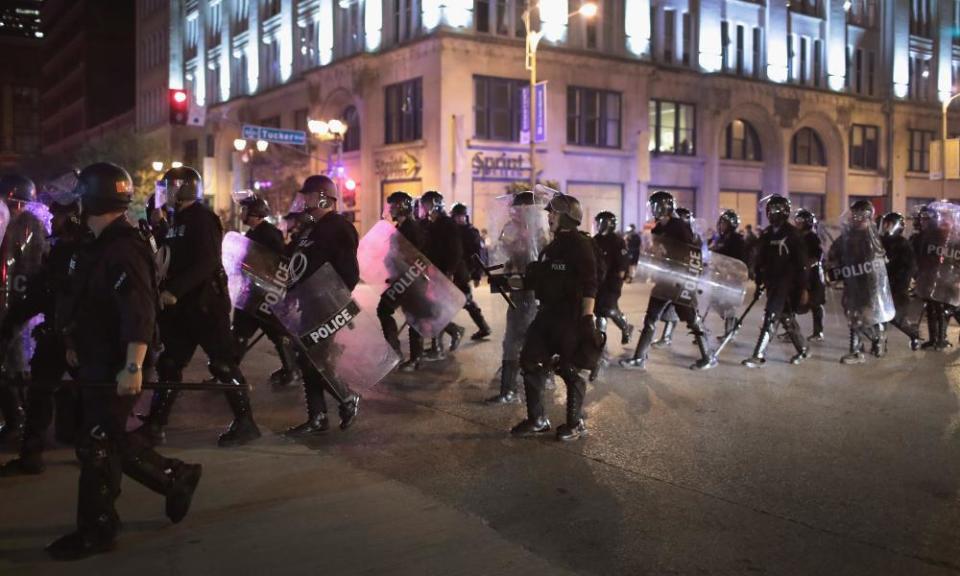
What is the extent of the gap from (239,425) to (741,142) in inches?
1498

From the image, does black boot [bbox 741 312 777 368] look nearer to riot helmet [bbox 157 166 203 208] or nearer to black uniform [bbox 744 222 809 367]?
black uniform [bbox 744 222 809 367]

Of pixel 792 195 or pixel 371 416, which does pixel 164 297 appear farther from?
pixel 792 195

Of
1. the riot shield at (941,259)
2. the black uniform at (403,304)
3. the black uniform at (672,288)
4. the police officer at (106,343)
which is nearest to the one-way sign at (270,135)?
the black uniform at (403,304)

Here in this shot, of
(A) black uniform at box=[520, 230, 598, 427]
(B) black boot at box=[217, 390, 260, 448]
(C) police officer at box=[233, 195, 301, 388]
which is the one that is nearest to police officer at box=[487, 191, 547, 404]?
(A) black uniform at box=[520, 230, 598, 427]

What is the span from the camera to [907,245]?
11.9 meters

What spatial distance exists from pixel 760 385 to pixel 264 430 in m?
5.26

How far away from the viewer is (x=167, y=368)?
6344 millimetres

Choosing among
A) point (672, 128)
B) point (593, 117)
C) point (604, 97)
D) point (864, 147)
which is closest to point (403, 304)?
point (593, 117)

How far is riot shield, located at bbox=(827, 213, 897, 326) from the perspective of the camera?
1071cm

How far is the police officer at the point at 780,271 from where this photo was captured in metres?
10.1

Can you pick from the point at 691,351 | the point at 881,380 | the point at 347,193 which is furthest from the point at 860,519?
the point at 347,193

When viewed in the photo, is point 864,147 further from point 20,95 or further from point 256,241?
point 20,95

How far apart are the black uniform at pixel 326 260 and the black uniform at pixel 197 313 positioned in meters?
0.53

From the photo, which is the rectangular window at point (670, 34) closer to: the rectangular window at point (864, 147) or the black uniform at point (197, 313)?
the rectangular window at point (864, 147)
